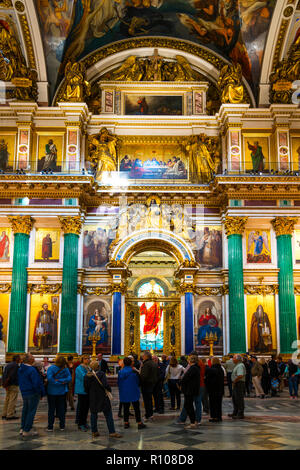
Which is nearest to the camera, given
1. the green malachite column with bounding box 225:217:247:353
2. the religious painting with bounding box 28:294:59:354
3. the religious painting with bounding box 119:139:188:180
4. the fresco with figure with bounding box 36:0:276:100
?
the green malachite column with bounding box 225:217:247:353

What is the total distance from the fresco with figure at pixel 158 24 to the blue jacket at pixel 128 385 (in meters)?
19.2

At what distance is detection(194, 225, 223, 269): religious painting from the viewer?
24.8 meters

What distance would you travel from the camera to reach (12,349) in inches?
891

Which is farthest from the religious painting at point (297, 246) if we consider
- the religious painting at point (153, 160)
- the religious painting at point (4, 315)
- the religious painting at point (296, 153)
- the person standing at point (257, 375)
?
the religious painting at point (4, 315)

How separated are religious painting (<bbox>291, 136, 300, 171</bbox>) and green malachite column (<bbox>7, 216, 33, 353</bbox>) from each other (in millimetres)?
12292

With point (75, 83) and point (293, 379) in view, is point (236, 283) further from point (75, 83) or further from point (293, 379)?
point (75, 83)

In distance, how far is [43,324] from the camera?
77.0 ft

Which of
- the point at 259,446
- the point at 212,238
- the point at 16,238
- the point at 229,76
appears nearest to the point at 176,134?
the point at 229,76

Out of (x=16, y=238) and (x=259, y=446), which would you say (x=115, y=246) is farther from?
(x=259, y=446)

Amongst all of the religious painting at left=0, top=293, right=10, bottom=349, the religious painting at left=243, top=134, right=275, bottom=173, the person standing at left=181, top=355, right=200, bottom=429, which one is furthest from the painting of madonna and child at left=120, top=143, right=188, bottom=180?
the person standing at left=181, top=355, right=200, bottom=429

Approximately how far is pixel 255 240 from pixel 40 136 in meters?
11.1

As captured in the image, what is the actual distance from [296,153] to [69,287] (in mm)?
12126

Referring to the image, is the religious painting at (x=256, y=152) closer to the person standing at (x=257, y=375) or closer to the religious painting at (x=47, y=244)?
the religious painting at (x=47, y=244)

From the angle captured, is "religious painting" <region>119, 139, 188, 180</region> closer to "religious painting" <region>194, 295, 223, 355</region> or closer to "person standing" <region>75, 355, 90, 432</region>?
"religious painting" <region>194, 295, 223, 355</region>
